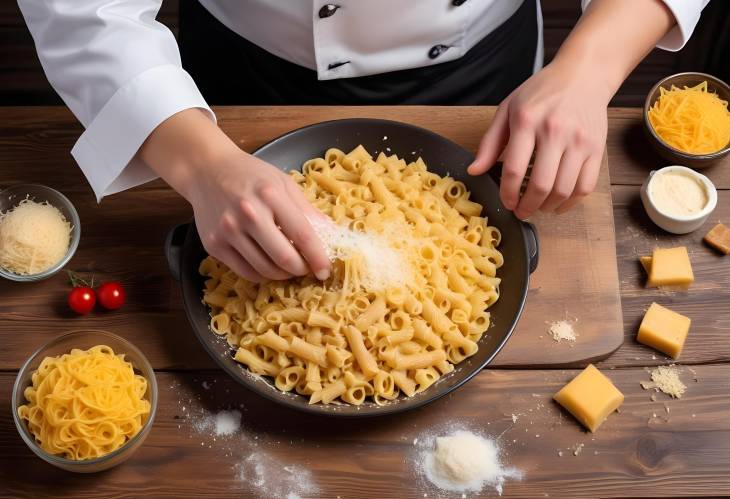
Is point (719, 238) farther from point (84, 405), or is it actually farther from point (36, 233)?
point (36, 233)

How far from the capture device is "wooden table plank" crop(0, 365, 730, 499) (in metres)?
1.76

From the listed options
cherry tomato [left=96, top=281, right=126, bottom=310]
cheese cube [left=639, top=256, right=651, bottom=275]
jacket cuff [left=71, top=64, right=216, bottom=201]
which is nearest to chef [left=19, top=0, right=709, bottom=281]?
jacket cuff [left=71, top=64, right=216, bottom=201]

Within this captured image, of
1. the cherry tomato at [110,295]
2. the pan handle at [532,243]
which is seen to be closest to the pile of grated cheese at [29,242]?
the cherry tomato at [110,295]

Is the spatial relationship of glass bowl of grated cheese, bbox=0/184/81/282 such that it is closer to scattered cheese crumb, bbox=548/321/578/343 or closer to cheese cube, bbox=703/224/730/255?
scattered cheese crumb, bbox=548/321/578/343

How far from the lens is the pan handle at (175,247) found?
1868 millimetres

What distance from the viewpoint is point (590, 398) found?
5.90 feet

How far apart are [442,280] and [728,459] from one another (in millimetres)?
719

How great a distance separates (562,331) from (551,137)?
47 centimetres

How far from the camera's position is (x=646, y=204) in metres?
2.05

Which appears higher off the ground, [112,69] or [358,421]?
[112,69]

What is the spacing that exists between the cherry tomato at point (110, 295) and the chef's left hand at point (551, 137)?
843 millimetres

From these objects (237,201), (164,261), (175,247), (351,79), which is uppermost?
(237,201)

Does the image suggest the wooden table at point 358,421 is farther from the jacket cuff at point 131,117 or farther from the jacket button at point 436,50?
the jacket button at point 436,50

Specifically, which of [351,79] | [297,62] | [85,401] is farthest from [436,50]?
[85,401]
